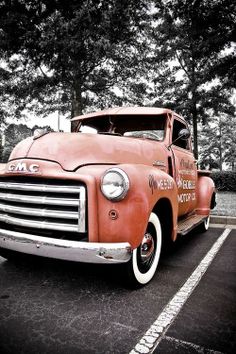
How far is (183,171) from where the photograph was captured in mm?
4297

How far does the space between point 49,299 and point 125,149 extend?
1.56 meters

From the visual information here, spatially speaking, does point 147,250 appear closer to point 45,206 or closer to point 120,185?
point 120,185

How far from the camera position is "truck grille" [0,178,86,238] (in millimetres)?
2463

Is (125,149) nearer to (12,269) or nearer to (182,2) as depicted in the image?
(12,269)

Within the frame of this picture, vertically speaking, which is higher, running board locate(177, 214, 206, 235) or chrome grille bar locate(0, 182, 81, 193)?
chrome grille bar locate(0, 182, 81, 193)

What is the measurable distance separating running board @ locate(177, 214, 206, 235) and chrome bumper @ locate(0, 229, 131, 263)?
1.34 meters

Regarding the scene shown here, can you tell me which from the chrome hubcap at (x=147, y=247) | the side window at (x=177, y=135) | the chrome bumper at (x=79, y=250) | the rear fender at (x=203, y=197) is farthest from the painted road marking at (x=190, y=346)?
the rear fender at (x=203, y=197)

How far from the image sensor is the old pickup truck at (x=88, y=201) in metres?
2.43

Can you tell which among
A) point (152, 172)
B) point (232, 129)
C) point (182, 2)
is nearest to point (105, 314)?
point (152, 172)

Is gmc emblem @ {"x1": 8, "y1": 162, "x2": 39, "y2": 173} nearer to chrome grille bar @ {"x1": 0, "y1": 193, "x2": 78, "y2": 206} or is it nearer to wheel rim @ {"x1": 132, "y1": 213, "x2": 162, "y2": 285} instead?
chrome grille bar @ {"x1": 0, "y1": 193, "x2": 78, "y2": 206}

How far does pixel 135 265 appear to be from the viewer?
2.74 metres

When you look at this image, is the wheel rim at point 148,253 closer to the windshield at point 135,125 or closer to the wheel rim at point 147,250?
the wheel rim at point 147,250

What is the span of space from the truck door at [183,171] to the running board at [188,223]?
4.5 inches

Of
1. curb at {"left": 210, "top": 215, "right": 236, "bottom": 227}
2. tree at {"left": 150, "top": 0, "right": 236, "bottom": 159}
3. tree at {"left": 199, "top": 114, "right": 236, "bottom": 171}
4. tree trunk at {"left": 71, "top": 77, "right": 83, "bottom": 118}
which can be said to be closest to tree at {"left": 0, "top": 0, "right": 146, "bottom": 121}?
tree trunk at {"left": 71, "top": 77, "right": 83, "bottom": 118}
